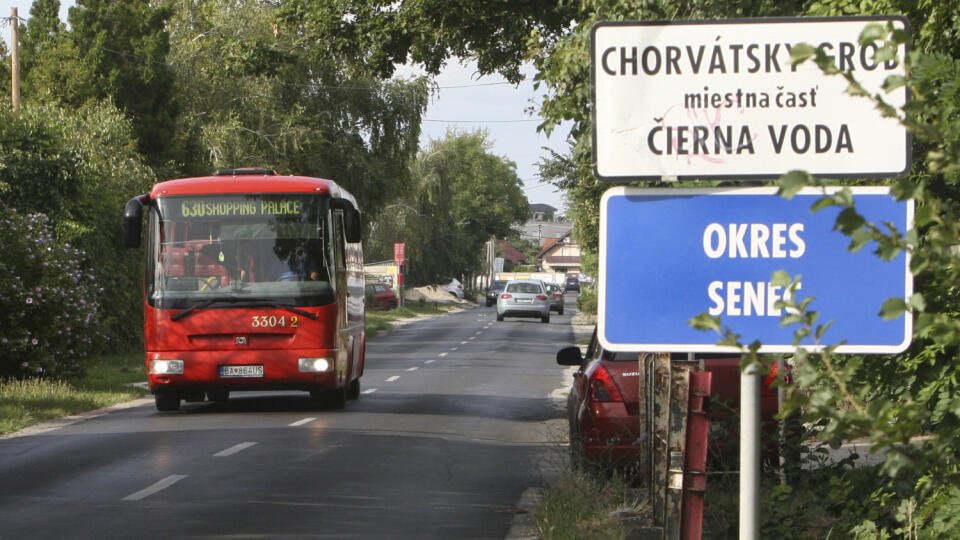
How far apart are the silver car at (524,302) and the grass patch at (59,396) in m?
33.4

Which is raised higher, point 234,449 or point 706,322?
point 706,322

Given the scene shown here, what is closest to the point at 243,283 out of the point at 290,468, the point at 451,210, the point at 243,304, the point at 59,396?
the point at 243,304

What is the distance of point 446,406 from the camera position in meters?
20.5

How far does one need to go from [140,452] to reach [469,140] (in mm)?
125925

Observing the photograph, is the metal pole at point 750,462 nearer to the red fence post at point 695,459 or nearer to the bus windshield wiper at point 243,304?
the red fence post at point 695,459

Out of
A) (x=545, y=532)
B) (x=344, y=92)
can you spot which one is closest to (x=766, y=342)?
(x=545, y=532)

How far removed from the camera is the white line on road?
1107 cm

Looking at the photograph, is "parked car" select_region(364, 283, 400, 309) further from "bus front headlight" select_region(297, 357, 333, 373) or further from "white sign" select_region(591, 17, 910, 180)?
"white sign" select_region(591, 17, 910, 180)

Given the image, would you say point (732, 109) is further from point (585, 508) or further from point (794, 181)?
point (585, 508)

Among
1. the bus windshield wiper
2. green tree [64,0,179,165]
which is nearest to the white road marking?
the bus windshield wiper

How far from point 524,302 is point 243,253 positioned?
40.8m

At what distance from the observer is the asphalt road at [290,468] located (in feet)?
32.4

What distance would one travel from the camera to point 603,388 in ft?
37.5

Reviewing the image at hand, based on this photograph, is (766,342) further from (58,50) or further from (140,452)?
(58,50)
